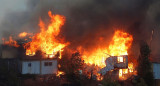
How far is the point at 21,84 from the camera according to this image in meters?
18.1

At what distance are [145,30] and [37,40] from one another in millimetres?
17522

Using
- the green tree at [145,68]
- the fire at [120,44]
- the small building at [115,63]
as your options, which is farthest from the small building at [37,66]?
the green tree at [145,68]

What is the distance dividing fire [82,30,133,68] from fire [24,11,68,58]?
4.71m

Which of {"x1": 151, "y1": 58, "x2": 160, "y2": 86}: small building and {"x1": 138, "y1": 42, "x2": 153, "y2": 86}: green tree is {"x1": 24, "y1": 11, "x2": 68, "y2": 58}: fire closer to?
{"x1": 138, "y1": 42, "x2": 153, "y2": 86}: green tree

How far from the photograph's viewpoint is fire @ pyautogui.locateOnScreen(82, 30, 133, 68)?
23094mm

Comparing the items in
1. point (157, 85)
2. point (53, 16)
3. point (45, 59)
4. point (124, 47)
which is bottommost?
point (157, 85)

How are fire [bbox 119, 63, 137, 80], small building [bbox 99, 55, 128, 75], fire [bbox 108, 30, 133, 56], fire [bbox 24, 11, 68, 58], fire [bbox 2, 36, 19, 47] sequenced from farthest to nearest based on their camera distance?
1. fire [bbox 2, 36, 19, 47]
2. fire [bbox 24, 11, 68, 58]
3. fire [bbox 108, 30, 133, 56]
4. fire [bbox 119, 63, 137, 80]
5. small building [bbox 99, 55, 128, 75]

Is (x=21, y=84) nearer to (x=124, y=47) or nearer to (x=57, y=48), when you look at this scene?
(x=57, y=48)

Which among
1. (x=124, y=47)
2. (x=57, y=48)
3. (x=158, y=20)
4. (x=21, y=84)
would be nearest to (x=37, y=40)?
(x=57, y=48)

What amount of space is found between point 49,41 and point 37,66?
521 cm

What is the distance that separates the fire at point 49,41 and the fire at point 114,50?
15.5ft

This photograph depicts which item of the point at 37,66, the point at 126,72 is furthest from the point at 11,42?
the point at 126,72

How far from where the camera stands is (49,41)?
81.9 feet

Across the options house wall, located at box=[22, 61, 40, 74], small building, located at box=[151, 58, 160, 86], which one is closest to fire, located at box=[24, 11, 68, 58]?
house wall, located at box=[22, 61, 40, 74]
